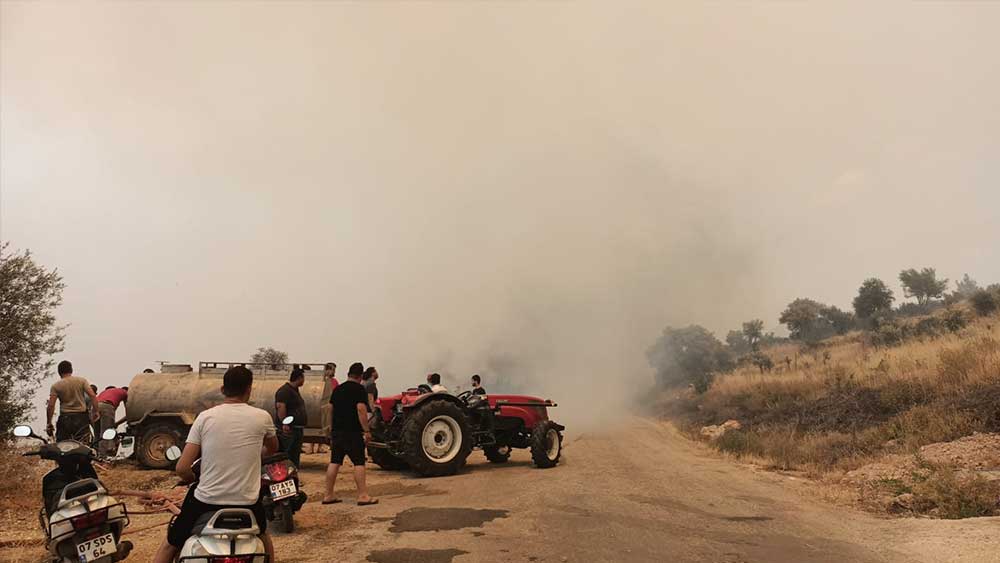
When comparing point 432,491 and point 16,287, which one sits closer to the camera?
point 432,491

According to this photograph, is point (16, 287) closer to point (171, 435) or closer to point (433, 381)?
point (171, 435)

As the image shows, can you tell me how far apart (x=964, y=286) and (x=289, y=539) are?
59.0 meters

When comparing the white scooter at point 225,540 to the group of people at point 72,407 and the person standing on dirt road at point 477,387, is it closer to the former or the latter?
the group of people at point 72,407

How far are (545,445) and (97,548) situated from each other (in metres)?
8.01

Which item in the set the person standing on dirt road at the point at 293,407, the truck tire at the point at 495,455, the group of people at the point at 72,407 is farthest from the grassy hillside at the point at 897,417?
the group of people at the point at 72,407

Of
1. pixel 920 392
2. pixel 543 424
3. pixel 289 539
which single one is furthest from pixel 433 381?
pixel 920 392

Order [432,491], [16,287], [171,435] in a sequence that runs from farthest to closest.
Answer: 1. [171,435]
2. [16,287]
3. [432,491]

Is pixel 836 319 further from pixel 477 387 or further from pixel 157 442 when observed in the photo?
pixel 157 442

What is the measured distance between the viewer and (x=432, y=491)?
8508 mm

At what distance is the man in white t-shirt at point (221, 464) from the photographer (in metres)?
3.45

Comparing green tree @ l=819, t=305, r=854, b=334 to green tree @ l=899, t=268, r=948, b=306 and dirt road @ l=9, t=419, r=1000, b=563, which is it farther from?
dirt road @ l=9, t=419, r=1000, b=563

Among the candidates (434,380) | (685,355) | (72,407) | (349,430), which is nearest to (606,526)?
(349,430)

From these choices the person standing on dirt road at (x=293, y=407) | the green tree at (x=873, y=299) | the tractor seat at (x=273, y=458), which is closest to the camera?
the tractor seat at (x=273, y=458)

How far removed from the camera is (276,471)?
5750 millimetres
